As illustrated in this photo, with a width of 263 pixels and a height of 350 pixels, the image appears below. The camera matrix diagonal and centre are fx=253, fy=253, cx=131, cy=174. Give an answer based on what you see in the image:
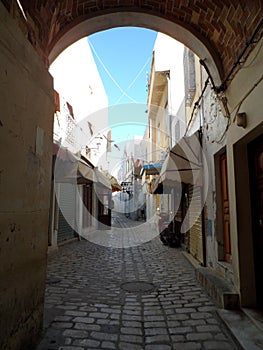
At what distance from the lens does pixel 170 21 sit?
4.39 m

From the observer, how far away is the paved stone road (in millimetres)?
3143

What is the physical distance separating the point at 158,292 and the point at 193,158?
3.49m

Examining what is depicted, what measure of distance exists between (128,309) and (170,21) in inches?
195

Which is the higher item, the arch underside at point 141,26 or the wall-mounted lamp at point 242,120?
the arch underside at point 141,26

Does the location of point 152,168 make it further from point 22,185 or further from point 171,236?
point 22,185

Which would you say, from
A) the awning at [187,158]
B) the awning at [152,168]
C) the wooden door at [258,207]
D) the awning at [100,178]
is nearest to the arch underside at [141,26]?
the wooden door at [258,207]

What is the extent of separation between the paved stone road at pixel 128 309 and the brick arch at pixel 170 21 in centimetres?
386

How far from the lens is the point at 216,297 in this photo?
431 centimetres

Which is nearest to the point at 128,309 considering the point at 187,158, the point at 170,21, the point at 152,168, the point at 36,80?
the point at 36,80

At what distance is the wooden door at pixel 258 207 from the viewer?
13.0ft

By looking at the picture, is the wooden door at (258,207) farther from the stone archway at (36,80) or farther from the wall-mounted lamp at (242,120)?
the stone archway at (36,80)

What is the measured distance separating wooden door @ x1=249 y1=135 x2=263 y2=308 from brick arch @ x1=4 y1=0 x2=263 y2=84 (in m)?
1.59

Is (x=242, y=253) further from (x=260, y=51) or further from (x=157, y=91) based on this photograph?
(x=157, y=91)

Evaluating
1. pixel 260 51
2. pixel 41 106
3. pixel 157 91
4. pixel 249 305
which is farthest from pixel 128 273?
pixel 157 91
